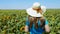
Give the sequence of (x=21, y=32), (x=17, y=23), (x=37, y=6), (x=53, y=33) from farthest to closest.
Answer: (x=17, y=23) → (x=21, y=32) → (x=53, y=33) → (x=37, y=6)

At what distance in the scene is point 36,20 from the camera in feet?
15.0

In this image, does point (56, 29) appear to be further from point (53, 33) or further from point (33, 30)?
point (33, 30)

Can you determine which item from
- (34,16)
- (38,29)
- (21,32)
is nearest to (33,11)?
(34,16)

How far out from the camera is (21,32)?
23.1 feet

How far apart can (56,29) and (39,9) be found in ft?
7.76

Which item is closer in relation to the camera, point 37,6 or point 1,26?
point 37,6

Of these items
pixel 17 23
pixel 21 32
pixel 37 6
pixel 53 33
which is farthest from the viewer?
pixel 17 23

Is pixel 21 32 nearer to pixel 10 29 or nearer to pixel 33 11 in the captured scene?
pixel 10 29

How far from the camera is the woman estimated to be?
4480 mm

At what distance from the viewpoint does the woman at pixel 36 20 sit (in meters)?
4.48

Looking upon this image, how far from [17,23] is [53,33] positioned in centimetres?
144

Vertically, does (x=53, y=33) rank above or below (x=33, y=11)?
below

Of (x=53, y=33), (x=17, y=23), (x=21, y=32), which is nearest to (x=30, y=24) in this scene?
(x=53, y=33)

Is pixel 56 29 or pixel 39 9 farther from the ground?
pixel 39 9
